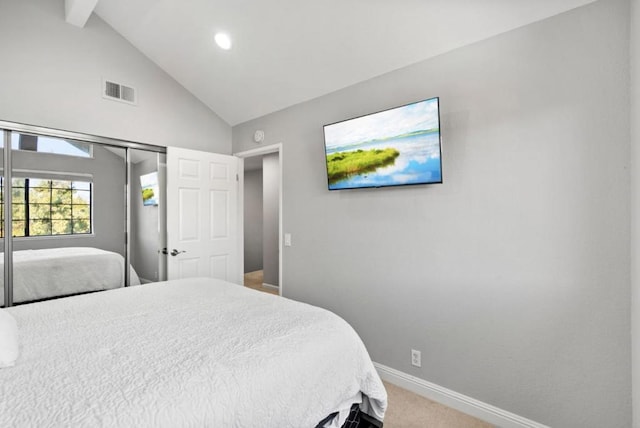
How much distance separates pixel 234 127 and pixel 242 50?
1.28 meters

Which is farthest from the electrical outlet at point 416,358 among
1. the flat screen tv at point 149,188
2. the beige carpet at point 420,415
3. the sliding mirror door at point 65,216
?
the flat screen tv at point 149,188

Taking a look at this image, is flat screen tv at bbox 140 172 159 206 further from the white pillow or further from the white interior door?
the white pillow

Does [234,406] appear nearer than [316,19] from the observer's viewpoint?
Yes

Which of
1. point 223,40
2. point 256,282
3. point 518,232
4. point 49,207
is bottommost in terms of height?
point 256,282

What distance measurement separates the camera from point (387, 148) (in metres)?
2.29

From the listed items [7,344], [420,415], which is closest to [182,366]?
[7,344]

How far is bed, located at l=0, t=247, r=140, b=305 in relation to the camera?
253 cm

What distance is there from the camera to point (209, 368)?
114 cm

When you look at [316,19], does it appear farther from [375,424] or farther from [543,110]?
[375,424]

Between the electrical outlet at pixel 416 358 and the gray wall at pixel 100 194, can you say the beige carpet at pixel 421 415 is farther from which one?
the gray wall at pixel 100 194

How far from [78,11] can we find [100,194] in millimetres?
1570

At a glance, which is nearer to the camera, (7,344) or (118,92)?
(7,344)

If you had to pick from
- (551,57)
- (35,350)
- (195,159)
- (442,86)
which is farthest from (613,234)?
(195,159)

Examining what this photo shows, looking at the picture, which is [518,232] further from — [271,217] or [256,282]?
[256,282]
